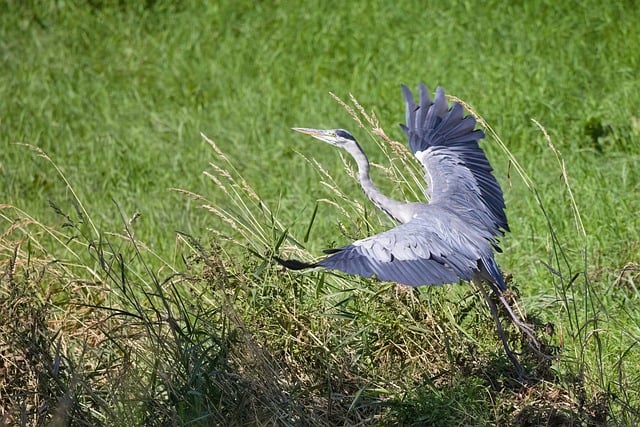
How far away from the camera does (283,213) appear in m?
7.04

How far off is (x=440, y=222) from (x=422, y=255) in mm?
386

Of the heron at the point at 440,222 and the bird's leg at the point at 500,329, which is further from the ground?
the heron at the point at 440,222

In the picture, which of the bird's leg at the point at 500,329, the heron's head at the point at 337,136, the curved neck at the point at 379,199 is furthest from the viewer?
the heron's head at the point at 337,136

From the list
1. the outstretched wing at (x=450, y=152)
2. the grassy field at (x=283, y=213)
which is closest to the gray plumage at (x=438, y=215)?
the outstretched wing at (x=450, y=152)

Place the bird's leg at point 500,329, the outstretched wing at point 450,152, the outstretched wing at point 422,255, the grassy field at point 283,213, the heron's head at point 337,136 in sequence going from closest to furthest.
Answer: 1. the outstretched wing at point 422,255
2. the grassy field at point 283,213
3. the bird's leg at point 500,329
4. the outstretched wing at point 450,152
5. the heron's head at point 337,136

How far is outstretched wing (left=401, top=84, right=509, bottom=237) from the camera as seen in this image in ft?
16.5

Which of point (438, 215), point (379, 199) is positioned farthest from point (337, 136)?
point (438, 215)

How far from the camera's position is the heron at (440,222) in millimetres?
4125

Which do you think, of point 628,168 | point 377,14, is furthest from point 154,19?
point 628,168

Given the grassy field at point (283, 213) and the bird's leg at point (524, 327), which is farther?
the bird's leg at point (524, 327)

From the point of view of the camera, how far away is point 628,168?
6805 millimetres

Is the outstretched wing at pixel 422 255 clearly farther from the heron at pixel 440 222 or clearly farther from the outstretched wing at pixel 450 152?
the outstretched wing at pixel 450 152

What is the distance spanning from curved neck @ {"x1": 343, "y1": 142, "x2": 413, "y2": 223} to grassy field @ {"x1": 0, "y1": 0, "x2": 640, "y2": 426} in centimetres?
12

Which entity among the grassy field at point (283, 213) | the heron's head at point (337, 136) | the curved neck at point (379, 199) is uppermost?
the heron's head at point (337, 136)
